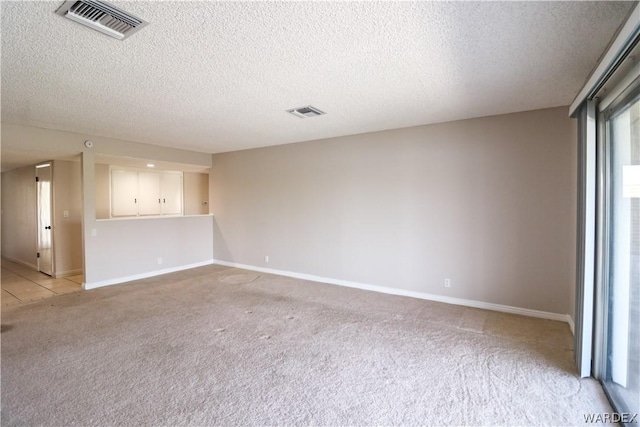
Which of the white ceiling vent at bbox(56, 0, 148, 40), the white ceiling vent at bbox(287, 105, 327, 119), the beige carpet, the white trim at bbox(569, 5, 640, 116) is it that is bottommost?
the beige carpet

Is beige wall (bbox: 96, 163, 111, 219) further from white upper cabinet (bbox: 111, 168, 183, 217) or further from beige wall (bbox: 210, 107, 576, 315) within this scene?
beige wall (bbox: 210, 107, 576, 315)

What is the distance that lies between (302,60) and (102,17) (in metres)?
1.29

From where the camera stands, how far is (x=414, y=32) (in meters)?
2.03

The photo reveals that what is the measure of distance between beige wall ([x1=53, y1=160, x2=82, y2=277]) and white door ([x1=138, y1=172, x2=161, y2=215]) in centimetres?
131

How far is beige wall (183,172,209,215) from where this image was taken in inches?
314

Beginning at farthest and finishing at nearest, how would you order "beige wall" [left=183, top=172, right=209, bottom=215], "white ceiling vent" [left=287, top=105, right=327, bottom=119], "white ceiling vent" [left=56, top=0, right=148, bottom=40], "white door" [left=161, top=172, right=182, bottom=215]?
"beige wall" [left=183, top=172, right=209, bottom=215]
"white door" [left=161, top=172, right=182, bottom=215]
"white ceiling vent" [left=287, top=105, right=327, bottom=119]
"white ceiling vent" [left=56, top=0, right=148, bottom=40]

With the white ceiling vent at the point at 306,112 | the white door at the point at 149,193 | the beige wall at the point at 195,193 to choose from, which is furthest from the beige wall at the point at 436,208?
the white door at the point at 149,193

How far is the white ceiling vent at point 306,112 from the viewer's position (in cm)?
366

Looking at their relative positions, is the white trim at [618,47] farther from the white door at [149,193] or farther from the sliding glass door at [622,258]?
the white door at [149,193]

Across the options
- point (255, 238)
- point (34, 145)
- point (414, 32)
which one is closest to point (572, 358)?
point (414, 32)

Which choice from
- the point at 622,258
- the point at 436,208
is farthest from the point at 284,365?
the point at 436,208

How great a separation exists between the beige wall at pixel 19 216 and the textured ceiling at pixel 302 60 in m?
3.62

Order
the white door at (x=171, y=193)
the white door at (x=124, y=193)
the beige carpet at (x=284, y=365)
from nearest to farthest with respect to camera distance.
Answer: the beige carpet at (x=284, y=365) < the white door at (x=124, y=193) < the white door at (x=171, y=193)

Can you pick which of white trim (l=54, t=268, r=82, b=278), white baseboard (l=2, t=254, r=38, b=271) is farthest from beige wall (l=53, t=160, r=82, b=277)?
white baseboard (l=2, t=254, r=38, b=271)
